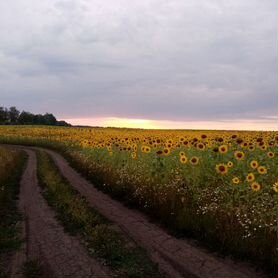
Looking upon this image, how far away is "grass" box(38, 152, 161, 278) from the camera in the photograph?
23.5 ft

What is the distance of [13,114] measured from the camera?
132 m

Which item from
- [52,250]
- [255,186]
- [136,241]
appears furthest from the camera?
[255,186]

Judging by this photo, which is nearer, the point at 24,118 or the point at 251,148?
the point at 251,148

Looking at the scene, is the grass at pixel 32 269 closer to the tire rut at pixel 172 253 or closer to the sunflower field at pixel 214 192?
the tire rut at pixel 172 253

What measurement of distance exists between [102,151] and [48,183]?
18.2 ft

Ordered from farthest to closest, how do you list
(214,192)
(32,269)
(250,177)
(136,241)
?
(214,192) → (250,177) → (136,241) → (32,269)

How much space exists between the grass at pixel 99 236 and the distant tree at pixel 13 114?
11978 centimetres

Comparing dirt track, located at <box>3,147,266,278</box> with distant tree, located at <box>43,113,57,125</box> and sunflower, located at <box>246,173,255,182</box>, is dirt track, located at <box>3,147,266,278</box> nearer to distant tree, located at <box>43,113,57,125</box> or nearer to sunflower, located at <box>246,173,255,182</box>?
sunflower, located at <box>246,173,255,182</box>

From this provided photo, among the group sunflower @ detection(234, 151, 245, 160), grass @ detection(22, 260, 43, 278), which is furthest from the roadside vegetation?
sunflower @ detection(234, 151, 245, 160)

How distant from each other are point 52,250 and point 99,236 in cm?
→ 100

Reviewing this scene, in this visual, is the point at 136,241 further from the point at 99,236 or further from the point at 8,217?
the point at 8,217

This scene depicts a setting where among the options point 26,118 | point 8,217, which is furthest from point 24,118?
point 8,217

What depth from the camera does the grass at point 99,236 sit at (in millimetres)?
7169

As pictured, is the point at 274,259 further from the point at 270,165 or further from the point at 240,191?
the point at 270,165
